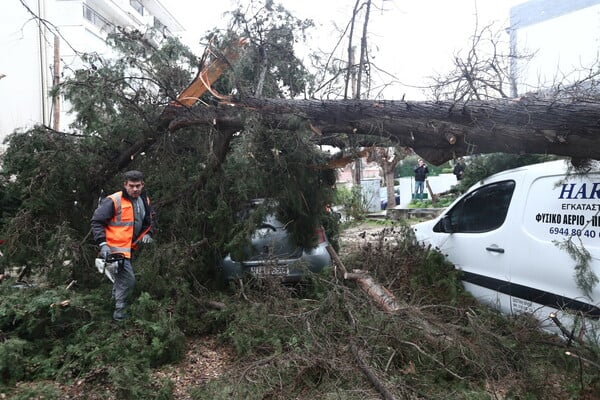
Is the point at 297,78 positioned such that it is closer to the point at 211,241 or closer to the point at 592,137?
the point at 211,241

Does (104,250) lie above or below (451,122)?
below

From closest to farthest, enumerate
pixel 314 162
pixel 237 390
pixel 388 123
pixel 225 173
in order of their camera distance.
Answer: pixel 237 390, pixel 388 123, pixel 314 162, pixel 225 173

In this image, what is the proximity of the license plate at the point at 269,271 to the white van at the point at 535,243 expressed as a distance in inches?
74.6

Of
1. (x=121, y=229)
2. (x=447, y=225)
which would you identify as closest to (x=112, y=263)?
(x=121, y=229)

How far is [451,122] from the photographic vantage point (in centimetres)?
385

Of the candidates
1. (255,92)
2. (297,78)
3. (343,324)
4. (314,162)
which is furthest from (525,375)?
(297,78)

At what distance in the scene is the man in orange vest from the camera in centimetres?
405

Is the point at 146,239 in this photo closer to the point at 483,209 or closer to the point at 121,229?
the point at 121,229

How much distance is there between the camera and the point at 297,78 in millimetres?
5980

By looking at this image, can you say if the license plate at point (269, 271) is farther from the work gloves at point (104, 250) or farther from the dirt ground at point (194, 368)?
the work gloves at point (104, 250)

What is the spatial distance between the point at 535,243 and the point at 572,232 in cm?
32

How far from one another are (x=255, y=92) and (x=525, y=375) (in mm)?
4022

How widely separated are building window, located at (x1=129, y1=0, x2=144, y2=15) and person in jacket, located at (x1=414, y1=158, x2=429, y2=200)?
21223 mm

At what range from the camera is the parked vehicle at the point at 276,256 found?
481 cm
